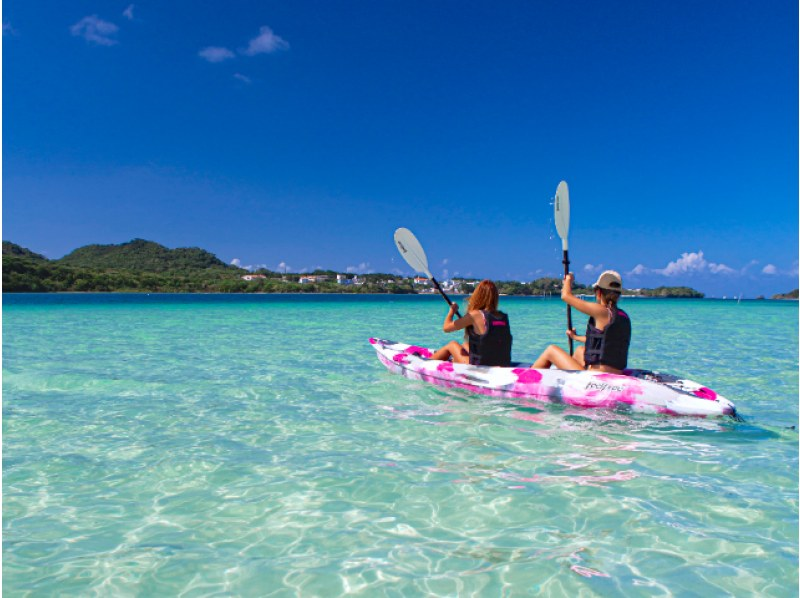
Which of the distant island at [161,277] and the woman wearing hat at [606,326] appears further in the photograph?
the distant island at [161,277]

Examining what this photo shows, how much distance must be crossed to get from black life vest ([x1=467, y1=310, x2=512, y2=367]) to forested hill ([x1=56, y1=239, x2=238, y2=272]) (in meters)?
144

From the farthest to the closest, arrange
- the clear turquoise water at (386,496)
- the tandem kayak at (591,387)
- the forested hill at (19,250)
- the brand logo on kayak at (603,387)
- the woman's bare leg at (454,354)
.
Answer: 1. the forested hill at (19,250)
2. the woman's bare leg at (454,354)
3. the brand logo on kayak at (603,387)
4. the tandem kayak at (591,387)
5. the clear turquoise water at (386,496)

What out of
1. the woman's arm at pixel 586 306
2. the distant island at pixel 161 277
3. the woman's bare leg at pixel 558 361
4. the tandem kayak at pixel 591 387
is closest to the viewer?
the tandem kayak at pixel 591 387

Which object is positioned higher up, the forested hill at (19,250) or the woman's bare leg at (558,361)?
the forested hill at (19,250)

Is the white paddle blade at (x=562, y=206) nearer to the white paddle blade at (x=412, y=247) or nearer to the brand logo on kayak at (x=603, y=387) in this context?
the white paddle blade at (x=412, y=247)

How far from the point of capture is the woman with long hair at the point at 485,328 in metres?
8.02

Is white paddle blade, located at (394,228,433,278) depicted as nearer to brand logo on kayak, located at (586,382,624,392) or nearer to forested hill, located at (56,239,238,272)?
brand logo on kayak, located at (586,382,624,392)

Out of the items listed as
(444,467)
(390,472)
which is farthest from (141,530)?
(444,467)

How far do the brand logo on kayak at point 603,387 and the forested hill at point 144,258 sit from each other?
477ft

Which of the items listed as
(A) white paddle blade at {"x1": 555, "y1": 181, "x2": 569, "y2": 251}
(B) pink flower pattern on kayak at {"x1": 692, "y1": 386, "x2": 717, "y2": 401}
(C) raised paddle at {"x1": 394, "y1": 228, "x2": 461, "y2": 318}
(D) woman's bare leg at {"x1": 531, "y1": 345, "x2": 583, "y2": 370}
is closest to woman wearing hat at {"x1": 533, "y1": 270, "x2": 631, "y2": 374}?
(D) woman's bare leg at {"x1": 531, "y1": 345, "x2": 583, "y2": 370}

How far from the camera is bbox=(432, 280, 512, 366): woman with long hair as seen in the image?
316 inches

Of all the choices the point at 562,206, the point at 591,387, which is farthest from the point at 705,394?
the point at 562,206

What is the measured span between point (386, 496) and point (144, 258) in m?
166

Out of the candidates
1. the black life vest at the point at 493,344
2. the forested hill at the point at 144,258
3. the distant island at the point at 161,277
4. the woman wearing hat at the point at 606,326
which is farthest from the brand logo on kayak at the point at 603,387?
the forested hill at the point at 144,258
